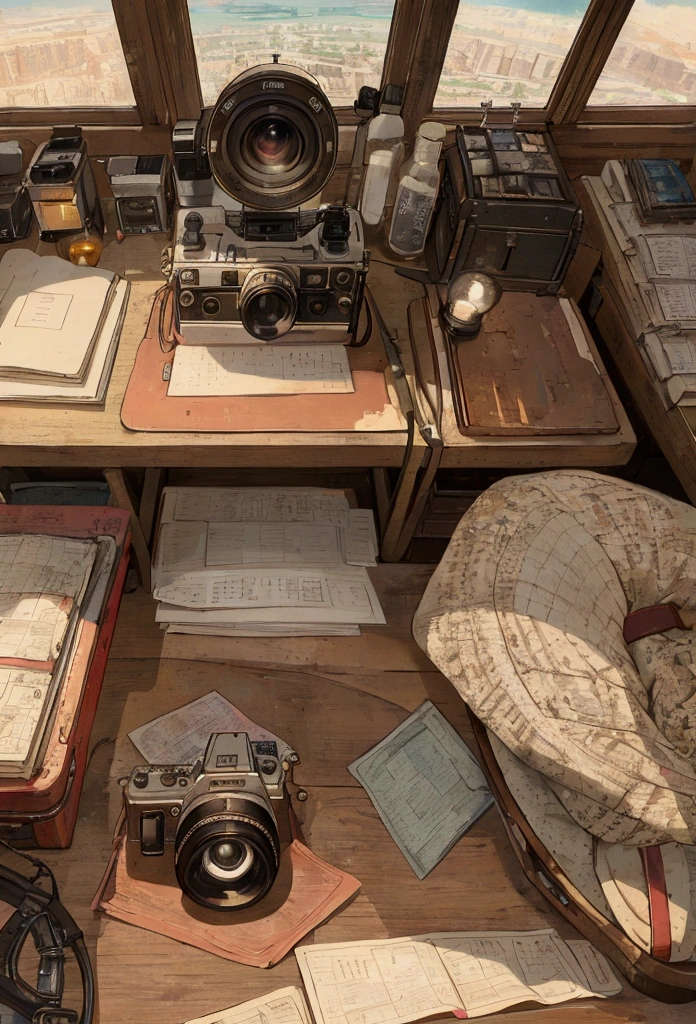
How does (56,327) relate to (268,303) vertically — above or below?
below

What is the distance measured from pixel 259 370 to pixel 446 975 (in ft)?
4.74

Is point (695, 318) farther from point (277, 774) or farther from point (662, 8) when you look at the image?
point (277, 774)

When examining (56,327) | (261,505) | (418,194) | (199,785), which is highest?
(418,194)

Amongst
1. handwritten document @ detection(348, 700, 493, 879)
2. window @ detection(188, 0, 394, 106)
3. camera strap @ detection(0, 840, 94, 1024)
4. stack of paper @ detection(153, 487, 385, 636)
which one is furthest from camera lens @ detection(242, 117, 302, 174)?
camera strap @ detection(0, 840, 94, 1024)

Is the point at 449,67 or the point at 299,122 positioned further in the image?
the point at 449,67

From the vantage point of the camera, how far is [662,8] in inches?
86.8

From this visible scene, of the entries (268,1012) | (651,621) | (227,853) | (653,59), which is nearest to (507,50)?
(653,59)

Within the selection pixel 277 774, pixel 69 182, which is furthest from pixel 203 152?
pixel 277 774

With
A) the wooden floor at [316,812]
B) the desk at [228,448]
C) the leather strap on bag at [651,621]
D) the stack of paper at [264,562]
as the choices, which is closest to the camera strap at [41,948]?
the wooden floor at [316,812]

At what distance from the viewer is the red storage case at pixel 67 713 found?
1414 millimetres

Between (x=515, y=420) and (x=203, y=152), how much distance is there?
3.43ft

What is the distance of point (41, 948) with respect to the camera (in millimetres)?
1422

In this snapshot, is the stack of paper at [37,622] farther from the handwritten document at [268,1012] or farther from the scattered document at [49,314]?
the handwritten document at [268,1012]

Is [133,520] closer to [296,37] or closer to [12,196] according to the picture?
[12,196]
